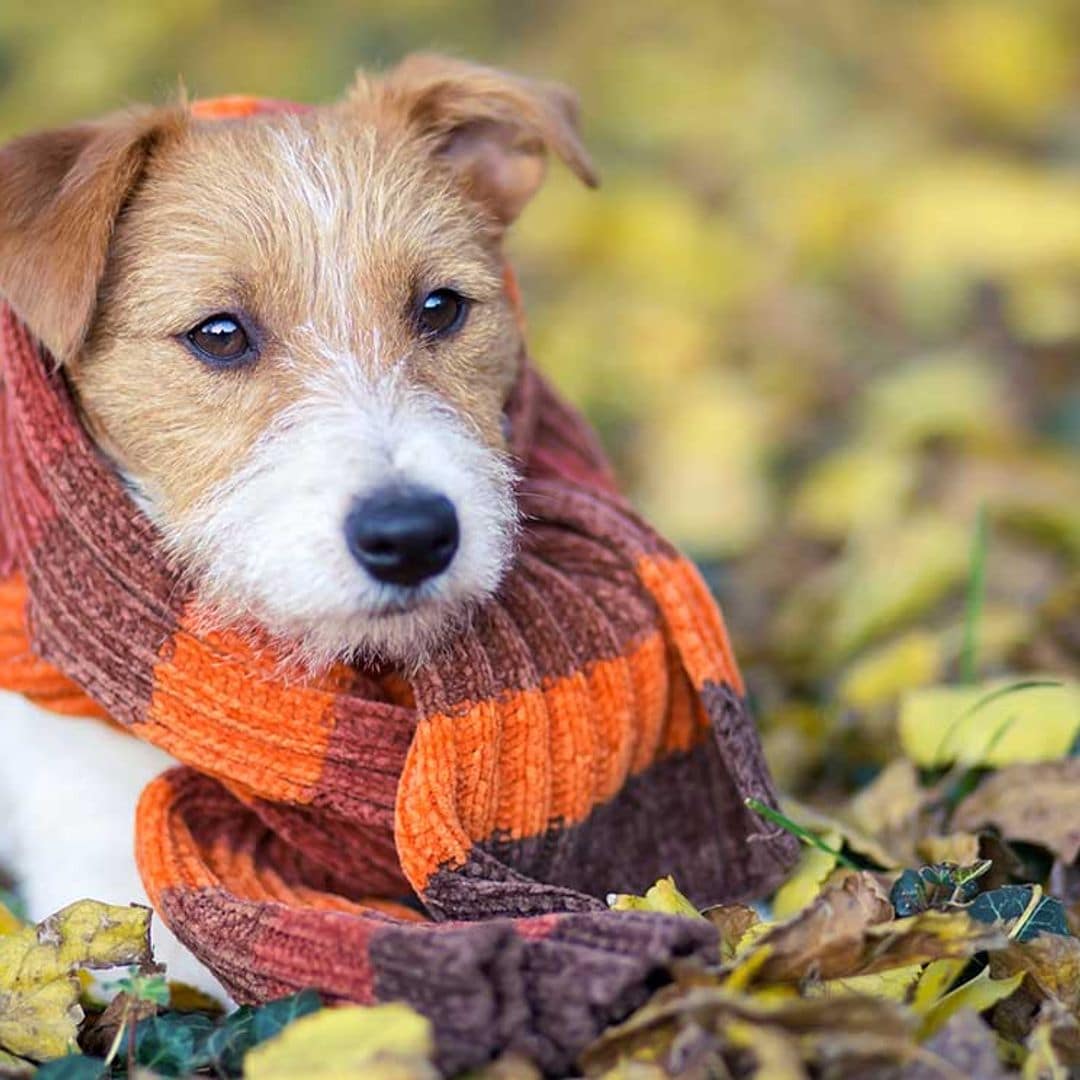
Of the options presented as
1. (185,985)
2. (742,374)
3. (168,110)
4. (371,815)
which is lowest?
(742,374)

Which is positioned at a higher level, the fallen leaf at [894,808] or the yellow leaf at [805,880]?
the yellow leaf at [805,880]

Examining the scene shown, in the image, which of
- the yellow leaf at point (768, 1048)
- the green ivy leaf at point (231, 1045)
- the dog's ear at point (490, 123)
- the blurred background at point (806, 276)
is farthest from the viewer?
the blurred background at point (806, 276)

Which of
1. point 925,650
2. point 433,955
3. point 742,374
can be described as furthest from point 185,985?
point 742,374

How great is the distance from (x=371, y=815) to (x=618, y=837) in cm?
53

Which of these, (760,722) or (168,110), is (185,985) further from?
(760,722)

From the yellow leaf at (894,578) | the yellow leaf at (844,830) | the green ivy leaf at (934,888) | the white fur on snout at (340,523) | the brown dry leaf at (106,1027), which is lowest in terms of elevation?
the yellow leaf at (894,578)

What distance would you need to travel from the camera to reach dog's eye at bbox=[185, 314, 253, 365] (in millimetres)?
2727

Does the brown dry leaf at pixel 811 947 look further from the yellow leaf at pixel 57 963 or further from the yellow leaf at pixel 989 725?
the yellow leaf at pixel 989 725

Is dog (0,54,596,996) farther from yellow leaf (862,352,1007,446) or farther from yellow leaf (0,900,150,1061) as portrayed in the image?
yellow leaf (862,352,1007,446)

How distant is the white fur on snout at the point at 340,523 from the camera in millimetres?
2422

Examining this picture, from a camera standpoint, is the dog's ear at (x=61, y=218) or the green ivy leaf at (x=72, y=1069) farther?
the dog's ear at (x=61, y=218)

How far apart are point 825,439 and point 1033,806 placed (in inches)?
120

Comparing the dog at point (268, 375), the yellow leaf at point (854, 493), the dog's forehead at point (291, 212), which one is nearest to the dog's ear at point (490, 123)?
the dog at point (268, 375)

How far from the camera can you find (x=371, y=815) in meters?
2.67
